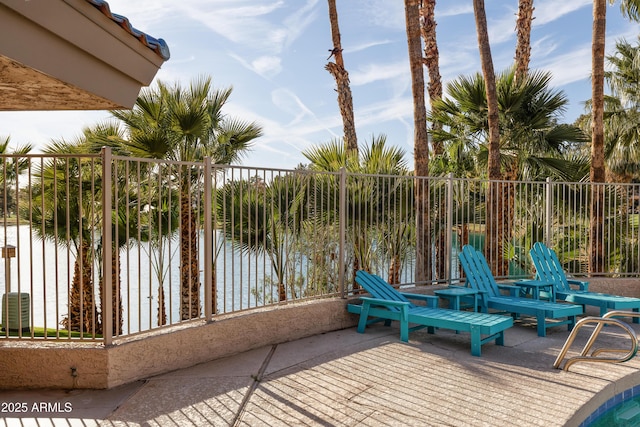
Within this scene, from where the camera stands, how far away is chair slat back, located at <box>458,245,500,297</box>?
7.42 metres

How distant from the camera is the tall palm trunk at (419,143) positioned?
27.0ft

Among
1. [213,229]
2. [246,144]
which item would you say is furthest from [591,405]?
[246,144]

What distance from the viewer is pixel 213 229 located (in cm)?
577

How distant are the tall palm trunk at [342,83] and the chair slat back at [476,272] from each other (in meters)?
7.60

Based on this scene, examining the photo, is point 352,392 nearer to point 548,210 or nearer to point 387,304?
point 387,304

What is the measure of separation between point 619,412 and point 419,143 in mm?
6096

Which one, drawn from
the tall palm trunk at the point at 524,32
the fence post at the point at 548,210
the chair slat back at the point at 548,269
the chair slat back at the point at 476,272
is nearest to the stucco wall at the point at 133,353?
the chair slat back at the point at 476,272

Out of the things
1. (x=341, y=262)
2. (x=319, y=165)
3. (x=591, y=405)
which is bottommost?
(x=591, y=405)

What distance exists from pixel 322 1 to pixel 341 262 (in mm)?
11276

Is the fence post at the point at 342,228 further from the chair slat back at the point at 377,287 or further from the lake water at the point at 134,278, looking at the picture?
the lake water at the point at 134,278

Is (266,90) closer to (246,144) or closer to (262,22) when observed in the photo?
(262,22)

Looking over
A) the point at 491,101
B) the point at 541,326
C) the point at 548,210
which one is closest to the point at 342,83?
the point at 491,101

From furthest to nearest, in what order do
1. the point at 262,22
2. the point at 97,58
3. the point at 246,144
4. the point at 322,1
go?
the point at 322,1 → the point at 262,22 → the point at 246,144 → the point at 97,58

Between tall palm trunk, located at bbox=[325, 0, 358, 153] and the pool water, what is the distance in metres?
10.8
